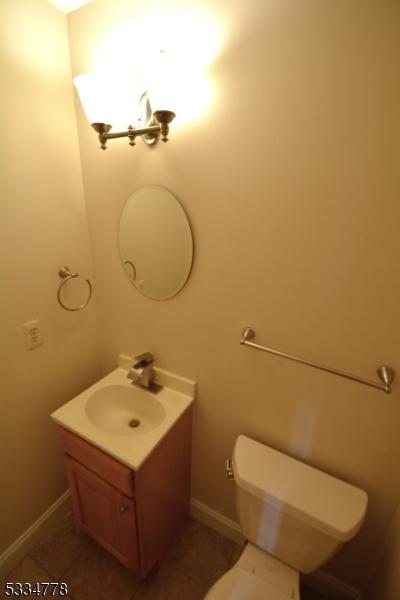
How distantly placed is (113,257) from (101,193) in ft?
1.00

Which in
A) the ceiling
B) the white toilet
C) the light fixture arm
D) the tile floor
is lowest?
the tile floor

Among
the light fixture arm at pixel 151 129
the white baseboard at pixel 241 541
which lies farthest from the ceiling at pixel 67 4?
the white baseboard at pixel 241 541

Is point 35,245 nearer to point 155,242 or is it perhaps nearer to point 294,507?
point 155,242

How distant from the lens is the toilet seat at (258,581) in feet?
2.96

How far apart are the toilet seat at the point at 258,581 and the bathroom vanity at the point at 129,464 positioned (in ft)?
1.21

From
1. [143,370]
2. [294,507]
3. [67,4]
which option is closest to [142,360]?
[143,370]

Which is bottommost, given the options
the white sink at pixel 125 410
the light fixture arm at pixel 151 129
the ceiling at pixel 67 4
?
the white sink at pixel 125 410

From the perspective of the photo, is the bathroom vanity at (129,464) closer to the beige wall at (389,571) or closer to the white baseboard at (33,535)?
the white baseboard at (33,535)

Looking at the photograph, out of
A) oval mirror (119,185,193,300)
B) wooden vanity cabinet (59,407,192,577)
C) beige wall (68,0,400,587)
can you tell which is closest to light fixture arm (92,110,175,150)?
beige wall (68,0,400,587)

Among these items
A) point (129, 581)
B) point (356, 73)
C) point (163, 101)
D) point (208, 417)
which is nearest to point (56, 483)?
point (129, 581)

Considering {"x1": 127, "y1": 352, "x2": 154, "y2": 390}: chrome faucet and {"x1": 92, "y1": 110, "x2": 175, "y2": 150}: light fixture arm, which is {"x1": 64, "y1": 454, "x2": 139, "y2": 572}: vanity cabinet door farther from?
{"x1": 92, "y1": 110, "x2": 175, "y2": 150}: light fixture arm

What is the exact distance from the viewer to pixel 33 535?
1.31 meters

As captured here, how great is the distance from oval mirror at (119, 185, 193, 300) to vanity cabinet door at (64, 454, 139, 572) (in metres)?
0.82

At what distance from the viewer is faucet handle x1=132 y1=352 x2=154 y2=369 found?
1240 millimetres
